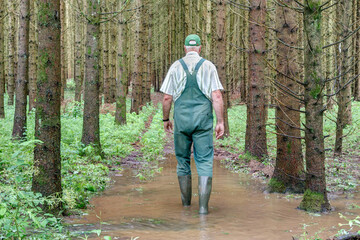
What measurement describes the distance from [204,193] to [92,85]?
490 cm

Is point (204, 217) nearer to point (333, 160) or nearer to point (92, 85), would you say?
point (92, 85)

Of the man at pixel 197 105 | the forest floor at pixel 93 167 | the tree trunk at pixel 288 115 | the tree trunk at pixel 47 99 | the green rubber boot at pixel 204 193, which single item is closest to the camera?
the forest floor at pixel 93 167

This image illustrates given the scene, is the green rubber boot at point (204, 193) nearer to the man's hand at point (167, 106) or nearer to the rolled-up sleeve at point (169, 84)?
the man's hand at point (167, 106)

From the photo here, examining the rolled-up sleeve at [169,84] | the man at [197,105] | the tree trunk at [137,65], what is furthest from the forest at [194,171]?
the tree trunk at [137,65]

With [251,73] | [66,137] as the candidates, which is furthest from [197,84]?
[66,137]

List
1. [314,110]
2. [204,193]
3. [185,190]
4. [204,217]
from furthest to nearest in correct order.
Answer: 1. [185,190]
2. [204,193]
3. [314,110]
4. [204,217]

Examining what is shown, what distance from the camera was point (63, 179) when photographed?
237 inches

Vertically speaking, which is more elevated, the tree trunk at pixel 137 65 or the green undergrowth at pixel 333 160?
the tree trunk at pixel 137 65

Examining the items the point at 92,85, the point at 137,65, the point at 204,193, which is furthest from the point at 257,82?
the point at 137,65

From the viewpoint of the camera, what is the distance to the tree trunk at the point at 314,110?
5035mm

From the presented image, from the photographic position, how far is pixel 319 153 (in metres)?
5.12

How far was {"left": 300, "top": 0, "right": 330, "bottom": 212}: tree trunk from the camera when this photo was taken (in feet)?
16.5

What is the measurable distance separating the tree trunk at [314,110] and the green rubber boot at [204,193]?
1272 millimetres

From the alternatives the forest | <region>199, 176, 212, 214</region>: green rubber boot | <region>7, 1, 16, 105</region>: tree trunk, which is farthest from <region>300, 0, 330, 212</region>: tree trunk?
<region>7, 1, 16, 105</region>: tree trunk
